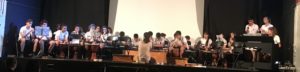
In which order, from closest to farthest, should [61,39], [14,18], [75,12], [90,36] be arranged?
[90,36] < [61,39] < [14,18] < [75,12]

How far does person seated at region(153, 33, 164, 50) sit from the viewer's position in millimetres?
14391

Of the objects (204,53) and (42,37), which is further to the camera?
(42,37)

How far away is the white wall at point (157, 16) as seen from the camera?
53.5 ft

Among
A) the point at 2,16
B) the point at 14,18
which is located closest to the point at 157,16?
the point at 14,18

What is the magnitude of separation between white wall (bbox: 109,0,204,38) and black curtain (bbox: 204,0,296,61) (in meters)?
0.51

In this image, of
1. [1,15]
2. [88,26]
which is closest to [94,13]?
[88,26]

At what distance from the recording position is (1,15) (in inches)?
582

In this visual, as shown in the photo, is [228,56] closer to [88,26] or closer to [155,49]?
[155,49]

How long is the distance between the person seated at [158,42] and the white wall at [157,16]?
1.37 meters

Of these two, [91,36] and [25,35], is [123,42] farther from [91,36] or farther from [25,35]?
[25,35]

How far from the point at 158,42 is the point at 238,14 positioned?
10.5 ft

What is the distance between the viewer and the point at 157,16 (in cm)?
1664

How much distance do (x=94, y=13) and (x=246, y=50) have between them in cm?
698

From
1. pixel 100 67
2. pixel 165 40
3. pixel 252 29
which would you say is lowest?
pixel 100 67
